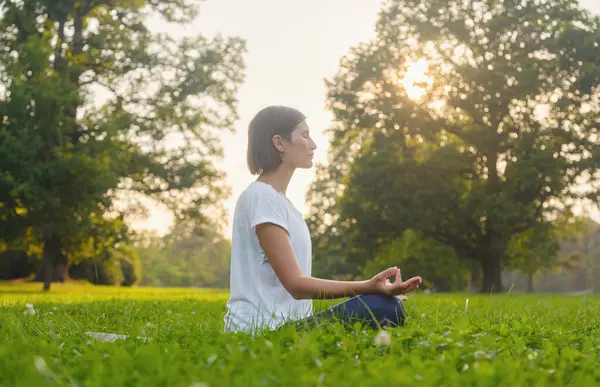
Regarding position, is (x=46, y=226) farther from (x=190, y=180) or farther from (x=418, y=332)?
(x=418, y=332)

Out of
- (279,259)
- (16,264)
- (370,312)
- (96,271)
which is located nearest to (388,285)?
(370,312)

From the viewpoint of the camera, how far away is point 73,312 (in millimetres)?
10109

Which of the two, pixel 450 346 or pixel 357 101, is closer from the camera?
pixel 450 346

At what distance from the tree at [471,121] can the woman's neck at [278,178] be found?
2277cm

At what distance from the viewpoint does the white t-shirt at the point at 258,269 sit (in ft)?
15.1

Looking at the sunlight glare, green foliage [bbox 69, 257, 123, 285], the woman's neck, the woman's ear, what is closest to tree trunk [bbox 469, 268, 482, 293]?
the sunlight glare

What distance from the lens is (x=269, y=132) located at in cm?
486

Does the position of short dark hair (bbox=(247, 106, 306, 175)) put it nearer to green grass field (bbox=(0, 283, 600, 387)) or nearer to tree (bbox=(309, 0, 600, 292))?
green grass field (bbox=(0, 283, 600, 387))

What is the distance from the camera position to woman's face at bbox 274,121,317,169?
15.9 ft

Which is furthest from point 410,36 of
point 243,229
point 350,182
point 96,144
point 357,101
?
point 243,229

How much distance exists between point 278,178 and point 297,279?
2.64ft

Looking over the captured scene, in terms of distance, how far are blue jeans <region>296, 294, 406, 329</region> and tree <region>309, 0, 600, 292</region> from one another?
22713 millimetres

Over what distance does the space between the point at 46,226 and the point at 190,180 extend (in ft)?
24.5

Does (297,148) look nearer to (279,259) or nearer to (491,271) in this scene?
(279,259)
